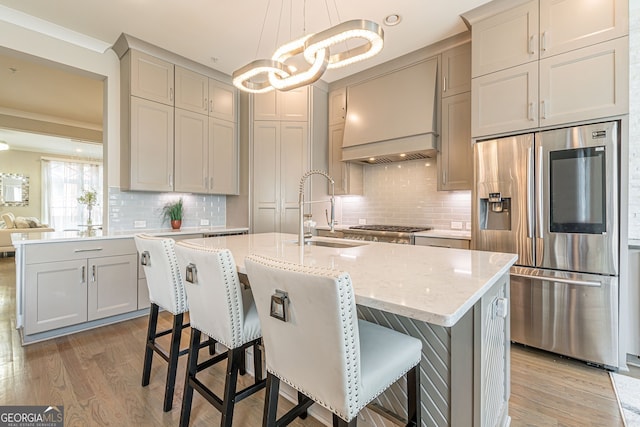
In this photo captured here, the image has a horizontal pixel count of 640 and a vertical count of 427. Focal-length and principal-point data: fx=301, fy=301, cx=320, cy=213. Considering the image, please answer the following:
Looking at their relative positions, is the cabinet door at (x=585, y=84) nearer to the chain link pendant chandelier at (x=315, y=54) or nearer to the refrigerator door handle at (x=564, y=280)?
the refrigerator door handle at (x=564, y=280)

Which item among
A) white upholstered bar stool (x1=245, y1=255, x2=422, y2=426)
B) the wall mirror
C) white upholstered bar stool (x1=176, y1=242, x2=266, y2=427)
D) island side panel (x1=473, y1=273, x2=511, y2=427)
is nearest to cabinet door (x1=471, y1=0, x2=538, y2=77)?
island side panel (x1=473, y1=273, x2=511, y2=427)

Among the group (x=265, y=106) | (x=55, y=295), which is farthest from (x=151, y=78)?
(x=55, y=295)

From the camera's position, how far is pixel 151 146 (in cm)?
339

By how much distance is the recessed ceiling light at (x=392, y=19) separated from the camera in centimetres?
279

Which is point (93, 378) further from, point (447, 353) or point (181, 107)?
point (181, 107)

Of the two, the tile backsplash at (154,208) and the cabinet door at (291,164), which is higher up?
the cabinet door at (291,164)

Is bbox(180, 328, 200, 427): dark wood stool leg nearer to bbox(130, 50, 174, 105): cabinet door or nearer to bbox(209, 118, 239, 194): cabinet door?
bbox(209, 118, 239, 194): cabinet door

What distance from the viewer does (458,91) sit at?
3119 mm

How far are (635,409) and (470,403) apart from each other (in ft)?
4.90

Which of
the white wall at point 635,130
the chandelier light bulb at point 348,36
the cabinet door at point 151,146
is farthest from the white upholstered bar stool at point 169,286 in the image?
the white wall at point 635,130

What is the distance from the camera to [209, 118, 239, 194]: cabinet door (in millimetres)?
3984

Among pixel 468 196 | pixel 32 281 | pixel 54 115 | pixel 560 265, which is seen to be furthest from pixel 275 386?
pixel 54 115

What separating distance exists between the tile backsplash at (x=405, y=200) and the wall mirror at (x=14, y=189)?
8.97 metres

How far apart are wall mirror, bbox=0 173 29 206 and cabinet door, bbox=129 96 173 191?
755 centimetres
